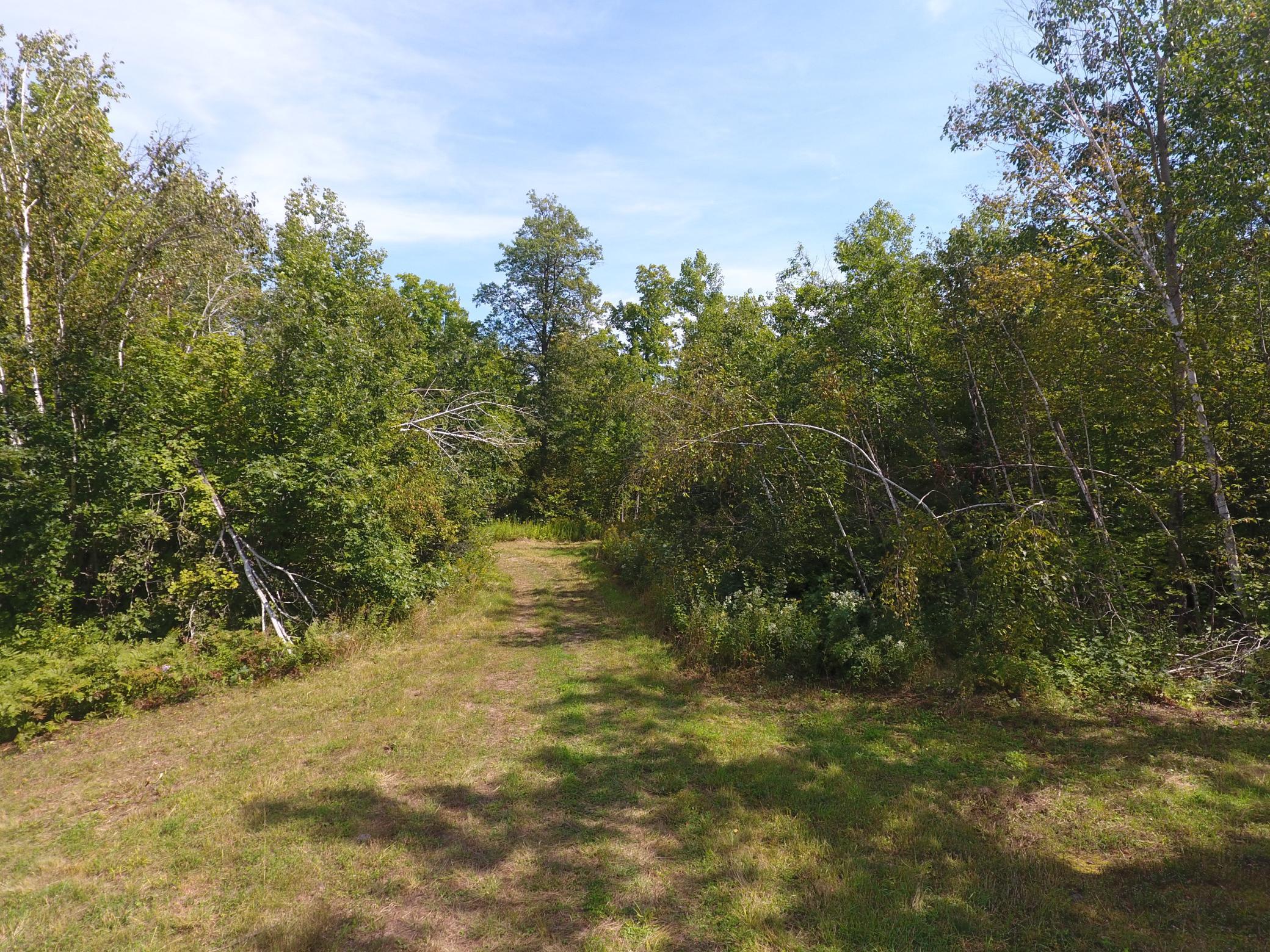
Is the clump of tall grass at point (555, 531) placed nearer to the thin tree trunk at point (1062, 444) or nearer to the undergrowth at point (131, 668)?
the undergrowth at point (131, 668)

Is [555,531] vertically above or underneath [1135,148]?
underneath

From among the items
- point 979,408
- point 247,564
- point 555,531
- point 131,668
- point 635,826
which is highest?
point 979,408

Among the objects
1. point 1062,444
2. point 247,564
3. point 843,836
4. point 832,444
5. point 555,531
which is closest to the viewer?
point 843,836

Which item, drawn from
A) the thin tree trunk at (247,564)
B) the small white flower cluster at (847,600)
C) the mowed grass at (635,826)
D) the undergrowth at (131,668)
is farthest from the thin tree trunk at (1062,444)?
the thin tree trunk at (247,564)

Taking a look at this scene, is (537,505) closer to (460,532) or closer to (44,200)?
(460,532)

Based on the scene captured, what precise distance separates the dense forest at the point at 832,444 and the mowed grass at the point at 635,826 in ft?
3.61

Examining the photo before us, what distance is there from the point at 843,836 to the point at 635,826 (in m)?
1.47

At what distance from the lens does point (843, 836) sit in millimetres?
4367

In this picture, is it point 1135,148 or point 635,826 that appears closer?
point 635,826

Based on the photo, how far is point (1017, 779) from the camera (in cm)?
507

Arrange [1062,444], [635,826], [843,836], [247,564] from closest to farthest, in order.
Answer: [843,836], [635,826], [1062,444], [247,564]

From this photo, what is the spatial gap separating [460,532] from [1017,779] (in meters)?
11.0

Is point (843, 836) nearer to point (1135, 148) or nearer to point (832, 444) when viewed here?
point (832, 444)

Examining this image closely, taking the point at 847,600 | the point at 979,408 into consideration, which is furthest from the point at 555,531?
the point at 847,600
